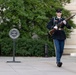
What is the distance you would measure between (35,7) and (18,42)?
6.75 feet

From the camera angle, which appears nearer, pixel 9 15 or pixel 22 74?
pixel 22 74

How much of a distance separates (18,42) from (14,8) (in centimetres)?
171

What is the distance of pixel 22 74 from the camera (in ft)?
29.1

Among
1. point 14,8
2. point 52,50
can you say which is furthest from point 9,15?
point 52,50

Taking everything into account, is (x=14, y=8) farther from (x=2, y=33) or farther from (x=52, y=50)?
(x=52, y=50)

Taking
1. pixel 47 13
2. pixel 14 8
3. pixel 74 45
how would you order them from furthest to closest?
1. pixel 74 45
2. pixel 47 13
3. pixel 14 8

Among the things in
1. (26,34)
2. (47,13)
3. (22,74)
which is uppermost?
(47,13)

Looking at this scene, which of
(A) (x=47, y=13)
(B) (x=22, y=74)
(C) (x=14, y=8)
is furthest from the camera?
(A) (x=47, y=13)

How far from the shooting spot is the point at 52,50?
1666 centimetres

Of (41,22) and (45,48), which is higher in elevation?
(41,22)

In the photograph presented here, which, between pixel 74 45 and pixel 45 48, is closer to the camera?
pixel 45 48

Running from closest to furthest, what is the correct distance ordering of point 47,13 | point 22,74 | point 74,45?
point 22,74 < point 47,13 < point 74,45

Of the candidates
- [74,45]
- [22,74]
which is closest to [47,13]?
[74,45]

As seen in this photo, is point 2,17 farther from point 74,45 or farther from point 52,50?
point 74,45
